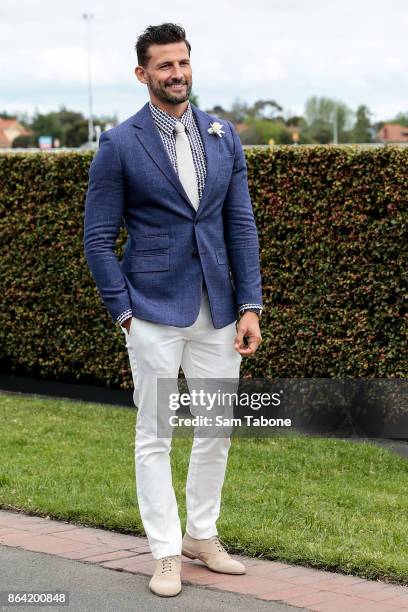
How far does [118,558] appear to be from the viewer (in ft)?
17.6

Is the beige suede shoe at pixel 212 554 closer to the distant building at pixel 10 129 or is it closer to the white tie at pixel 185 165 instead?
the white tie at pixel 185 165

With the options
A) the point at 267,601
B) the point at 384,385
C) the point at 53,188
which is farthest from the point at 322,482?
the point at 53,188

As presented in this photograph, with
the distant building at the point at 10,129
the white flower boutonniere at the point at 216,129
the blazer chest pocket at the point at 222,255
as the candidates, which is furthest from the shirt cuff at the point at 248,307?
the distant building at the point at 10,129

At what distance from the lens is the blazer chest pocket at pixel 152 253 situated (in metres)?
4.98

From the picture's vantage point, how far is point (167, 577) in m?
4.85

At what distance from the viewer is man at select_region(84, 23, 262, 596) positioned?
4.93 meters

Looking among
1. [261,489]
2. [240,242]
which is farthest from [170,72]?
[261,489]

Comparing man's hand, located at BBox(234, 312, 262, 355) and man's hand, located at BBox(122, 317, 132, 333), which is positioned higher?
man's hand, located at BBox(122, 317, 132, 333)

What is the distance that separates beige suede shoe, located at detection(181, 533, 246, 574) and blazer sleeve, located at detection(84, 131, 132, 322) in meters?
1.09

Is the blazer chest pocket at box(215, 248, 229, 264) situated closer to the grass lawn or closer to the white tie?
Answer: the white tie

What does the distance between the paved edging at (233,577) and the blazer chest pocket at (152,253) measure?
134cm

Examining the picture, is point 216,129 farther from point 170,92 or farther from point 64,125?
point 64,125

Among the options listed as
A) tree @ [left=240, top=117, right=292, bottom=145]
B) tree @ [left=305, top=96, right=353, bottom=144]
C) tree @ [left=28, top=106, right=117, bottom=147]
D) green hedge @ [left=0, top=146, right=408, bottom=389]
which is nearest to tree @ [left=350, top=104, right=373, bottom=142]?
tree @ [left=305, top=96, right=353, bottom=144]

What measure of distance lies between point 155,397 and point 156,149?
41.3 inches
